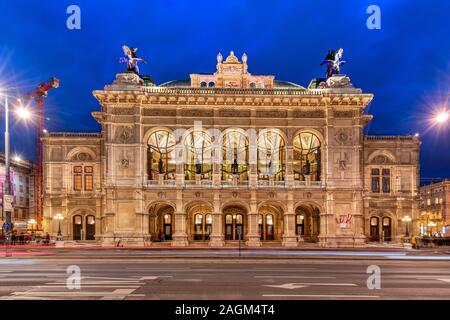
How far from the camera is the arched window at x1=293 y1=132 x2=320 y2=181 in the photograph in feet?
164

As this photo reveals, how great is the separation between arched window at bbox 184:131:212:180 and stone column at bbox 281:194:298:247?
872 cm

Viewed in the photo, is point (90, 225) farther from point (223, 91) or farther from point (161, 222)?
point (223, 91)

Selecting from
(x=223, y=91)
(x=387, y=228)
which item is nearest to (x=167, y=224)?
(x=223, y=91)

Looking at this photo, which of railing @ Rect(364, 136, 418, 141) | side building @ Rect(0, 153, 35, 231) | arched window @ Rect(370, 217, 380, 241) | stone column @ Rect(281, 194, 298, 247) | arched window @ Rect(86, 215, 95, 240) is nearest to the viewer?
stone column @ Rect(281, 194, 298, 247)

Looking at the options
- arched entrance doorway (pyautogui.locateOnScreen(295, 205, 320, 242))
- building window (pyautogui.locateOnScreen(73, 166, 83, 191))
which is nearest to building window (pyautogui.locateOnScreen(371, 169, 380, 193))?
arched entrance doorway (pyautogui.locateOnScreen(295, 205, 320, 242))

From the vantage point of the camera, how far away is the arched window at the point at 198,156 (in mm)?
49344

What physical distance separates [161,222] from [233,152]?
12.0 m

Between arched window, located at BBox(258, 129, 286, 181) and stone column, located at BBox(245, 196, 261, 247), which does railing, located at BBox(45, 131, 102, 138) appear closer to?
arched window, located at BBox(258, 129, 286, 181)

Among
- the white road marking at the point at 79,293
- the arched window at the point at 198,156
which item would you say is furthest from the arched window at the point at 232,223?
the white road marking at the point at 79,293

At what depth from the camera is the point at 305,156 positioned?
51375mm

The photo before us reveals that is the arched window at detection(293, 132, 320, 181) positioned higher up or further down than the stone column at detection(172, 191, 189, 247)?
higher up

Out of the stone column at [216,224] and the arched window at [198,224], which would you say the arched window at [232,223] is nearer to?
the arched window at [198,224]
